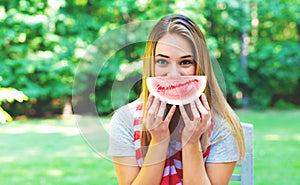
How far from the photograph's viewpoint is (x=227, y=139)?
1747 mm

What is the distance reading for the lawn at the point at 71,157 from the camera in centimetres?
503

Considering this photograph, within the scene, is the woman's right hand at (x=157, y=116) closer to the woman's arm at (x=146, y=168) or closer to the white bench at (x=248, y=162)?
the woman's arm at (x=146, y=168)

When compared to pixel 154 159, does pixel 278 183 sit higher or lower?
lower

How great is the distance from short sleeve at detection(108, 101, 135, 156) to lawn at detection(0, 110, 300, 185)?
71.7 inches

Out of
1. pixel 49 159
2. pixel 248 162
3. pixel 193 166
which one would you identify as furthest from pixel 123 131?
pixel 49 159

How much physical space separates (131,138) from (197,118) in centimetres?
27

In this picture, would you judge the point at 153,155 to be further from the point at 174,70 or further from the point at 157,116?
the point at 174,70

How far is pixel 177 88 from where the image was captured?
1490 millimetres

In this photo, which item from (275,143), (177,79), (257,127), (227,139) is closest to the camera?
(177,79)

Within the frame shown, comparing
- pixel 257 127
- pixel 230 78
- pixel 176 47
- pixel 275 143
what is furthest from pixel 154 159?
pixel 230 78

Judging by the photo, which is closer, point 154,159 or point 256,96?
point 154,159

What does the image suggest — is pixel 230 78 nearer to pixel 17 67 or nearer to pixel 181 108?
pixel 17 67

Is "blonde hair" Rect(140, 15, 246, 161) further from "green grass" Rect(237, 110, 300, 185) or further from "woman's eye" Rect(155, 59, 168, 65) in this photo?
"green grass" Rect(237, 110, 300, 185)

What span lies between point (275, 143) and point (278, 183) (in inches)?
94.0
